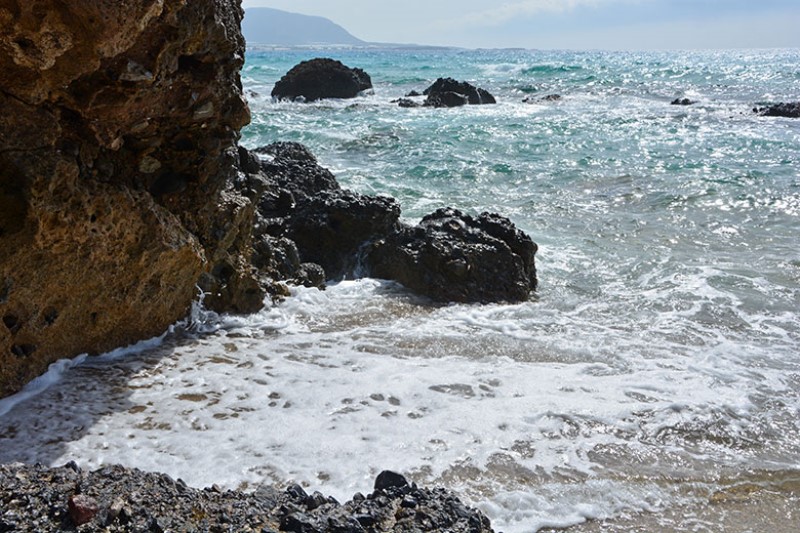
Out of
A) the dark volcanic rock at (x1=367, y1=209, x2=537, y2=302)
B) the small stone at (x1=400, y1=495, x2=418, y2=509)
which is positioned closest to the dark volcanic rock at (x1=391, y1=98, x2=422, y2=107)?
the dark volcanic rock at (x1=367, y1=209, x2=537, y2=302)

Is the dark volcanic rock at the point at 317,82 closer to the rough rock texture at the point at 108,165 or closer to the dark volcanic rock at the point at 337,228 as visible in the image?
the dark volcanic rock at the point at 337,228

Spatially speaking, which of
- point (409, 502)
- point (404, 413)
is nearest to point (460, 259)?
point (404, 413)

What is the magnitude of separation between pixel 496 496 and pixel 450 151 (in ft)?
43.2

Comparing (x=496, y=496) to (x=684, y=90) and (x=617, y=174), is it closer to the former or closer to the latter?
(x=617, y=174)

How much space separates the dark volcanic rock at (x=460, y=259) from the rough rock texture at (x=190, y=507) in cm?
391

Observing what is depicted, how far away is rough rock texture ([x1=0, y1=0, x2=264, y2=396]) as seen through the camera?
3.91 m

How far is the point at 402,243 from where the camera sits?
7508 mm

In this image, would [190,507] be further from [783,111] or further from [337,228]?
[783,111]

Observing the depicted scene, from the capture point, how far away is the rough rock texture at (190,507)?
2.83 m

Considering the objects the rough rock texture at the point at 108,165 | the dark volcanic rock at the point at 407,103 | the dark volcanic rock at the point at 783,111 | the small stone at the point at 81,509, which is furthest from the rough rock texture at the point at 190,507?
the dark volcanic rock at the point at 407,103

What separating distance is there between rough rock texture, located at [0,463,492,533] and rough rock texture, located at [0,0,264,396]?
165 centimetres

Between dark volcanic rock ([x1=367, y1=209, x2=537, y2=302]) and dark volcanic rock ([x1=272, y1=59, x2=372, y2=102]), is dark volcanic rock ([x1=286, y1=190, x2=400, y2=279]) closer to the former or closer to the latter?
dark volcanic rock ([x1=367, y1=209, x2=537, y2=302])

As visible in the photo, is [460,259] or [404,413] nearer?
[404,413]

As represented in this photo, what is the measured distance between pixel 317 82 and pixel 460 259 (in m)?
26.2
